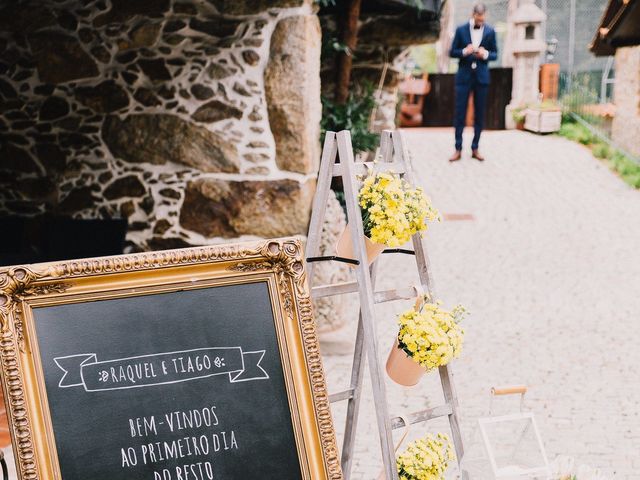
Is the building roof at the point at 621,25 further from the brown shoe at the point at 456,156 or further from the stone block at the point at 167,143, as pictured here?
the stone block at the point at 167,143

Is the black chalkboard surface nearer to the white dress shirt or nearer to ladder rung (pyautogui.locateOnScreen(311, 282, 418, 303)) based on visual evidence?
ladder rung (pyautogui.locateOnScreen(311, 282, 418, 303))

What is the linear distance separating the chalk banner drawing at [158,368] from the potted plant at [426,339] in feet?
1.97

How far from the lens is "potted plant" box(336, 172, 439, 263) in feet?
7.68

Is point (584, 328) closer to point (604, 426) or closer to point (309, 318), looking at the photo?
point (604, 426)

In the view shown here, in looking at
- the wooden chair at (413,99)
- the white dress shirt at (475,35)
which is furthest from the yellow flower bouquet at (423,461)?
the wooden chair at (413,99)

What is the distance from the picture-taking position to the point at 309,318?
81.9 inches

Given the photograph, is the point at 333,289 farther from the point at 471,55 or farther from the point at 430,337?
the point at 471,55

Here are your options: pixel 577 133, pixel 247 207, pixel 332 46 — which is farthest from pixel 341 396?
pixel 577 133

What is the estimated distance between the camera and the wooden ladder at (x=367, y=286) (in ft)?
7.65

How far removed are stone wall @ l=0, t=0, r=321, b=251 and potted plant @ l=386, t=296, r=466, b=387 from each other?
251cm

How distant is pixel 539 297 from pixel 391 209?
4257 millimetres

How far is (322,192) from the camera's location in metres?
2.55

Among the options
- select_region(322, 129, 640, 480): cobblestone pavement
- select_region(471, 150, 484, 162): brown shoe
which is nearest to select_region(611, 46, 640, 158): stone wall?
select_region(322, 129, 640, 480): cobblestone pavement

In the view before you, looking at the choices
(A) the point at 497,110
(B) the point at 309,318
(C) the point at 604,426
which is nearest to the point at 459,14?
(A) the point at 497,110
